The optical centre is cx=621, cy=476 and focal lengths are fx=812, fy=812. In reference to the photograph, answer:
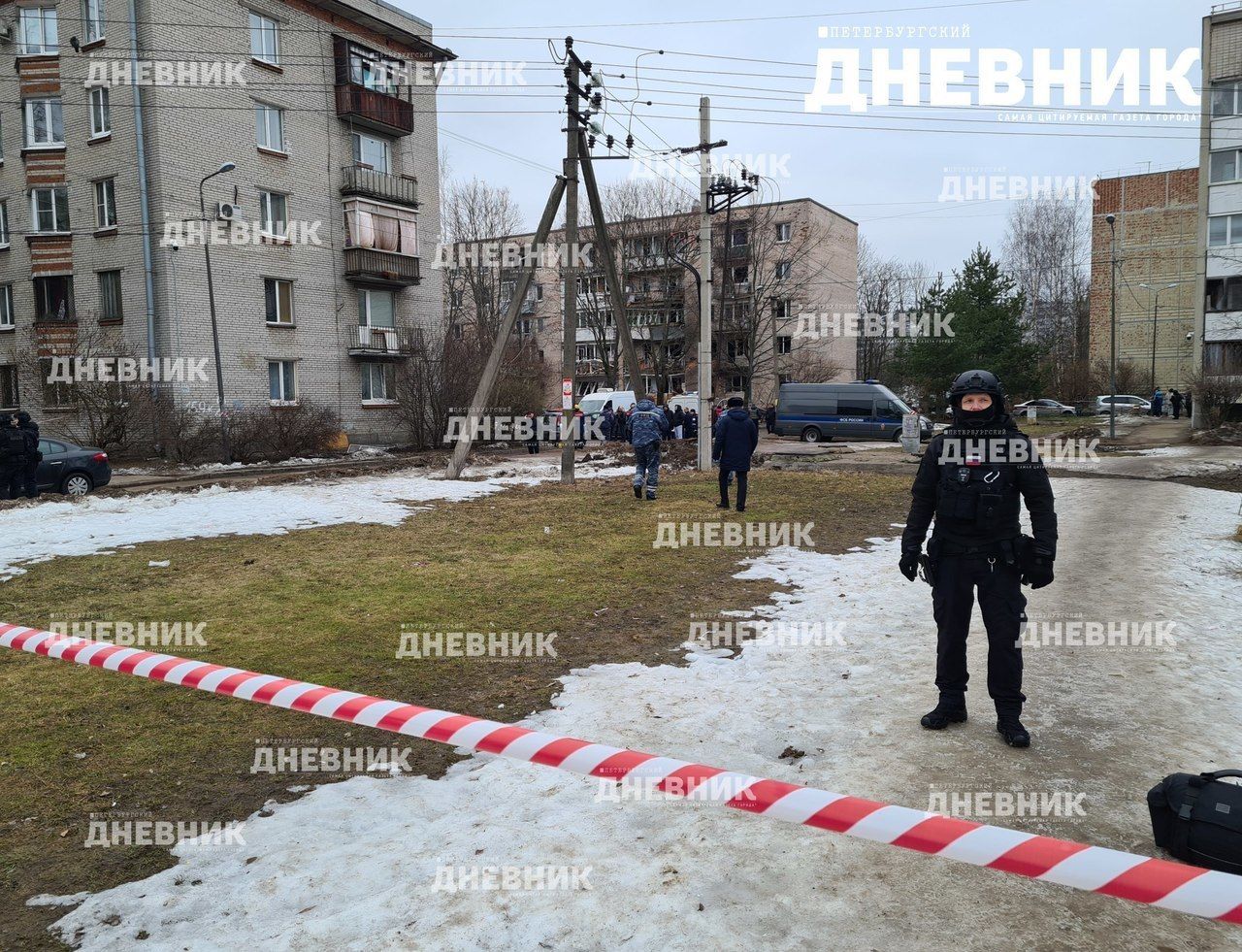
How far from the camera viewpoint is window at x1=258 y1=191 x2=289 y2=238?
28.2 meters

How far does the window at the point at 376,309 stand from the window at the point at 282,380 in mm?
3562

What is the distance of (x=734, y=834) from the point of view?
358 cm

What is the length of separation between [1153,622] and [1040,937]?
5085 mm

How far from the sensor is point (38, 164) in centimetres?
2702

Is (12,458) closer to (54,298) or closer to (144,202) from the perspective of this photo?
(144,202)

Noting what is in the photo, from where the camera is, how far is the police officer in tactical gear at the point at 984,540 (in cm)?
456

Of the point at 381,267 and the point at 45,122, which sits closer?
the point at 45,122

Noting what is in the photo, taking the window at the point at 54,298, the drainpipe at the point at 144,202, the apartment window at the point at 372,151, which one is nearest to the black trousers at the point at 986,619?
the drainpipe at the point at 144,202

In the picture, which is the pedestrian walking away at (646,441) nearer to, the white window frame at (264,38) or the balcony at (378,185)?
the balcony at (378,185)

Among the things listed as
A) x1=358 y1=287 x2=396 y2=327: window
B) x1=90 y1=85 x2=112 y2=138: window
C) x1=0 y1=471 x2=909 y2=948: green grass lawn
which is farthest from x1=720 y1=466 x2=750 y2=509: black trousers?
x1=90 y1=85 x2=112 y2=138: window

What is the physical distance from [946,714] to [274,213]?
1172 inches

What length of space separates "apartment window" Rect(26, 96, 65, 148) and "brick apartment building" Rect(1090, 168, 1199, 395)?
6077 centimetres

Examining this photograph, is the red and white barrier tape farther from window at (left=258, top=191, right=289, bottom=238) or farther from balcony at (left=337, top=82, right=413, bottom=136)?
balcony at (left=337, top=82, right=413, bottom=136)

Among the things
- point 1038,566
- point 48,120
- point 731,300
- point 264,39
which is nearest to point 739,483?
point 1038,566
